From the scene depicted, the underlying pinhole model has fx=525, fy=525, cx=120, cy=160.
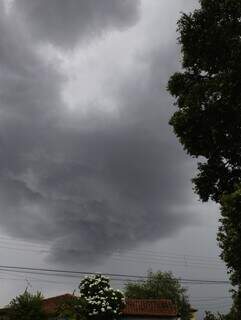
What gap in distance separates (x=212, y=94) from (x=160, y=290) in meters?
86.1

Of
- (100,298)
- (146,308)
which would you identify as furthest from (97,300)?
(146,308)

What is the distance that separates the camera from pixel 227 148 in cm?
2512

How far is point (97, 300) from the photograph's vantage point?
58531 mm

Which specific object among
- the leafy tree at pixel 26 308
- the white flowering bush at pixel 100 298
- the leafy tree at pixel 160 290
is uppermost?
the leafy tree at pixel 160 290

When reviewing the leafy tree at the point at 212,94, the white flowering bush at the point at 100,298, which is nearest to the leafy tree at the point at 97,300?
the white flowering bush at the point at 100,298

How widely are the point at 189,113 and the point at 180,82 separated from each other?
215cm

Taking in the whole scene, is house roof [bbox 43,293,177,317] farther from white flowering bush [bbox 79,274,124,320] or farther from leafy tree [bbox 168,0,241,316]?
leafy tree [bbox 168,0,241,316]

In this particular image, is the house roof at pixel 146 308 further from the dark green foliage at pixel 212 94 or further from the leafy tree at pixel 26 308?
the dark green foliage at pixel 212 94

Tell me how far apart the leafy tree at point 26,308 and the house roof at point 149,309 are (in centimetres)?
1944

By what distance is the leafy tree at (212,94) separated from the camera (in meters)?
24.9

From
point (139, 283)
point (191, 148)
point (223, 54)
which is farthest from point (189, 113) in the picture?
point (139, 283)

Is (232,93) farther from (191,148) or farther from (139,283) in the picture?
(139,283)

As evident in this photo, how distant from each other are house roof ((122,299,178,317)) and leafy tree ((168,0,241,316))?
4296 centimetres

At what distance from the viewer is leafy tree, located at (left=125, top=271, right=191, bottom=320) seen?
341ft
